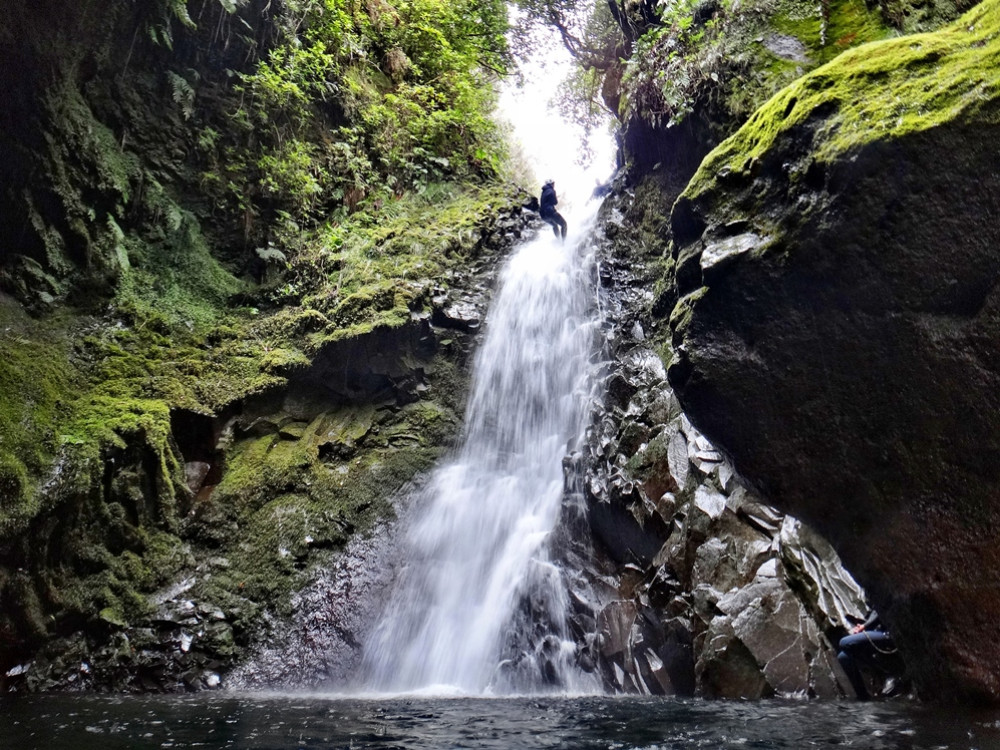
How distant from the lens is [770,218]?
381 centimetres

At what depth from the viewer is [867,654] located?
3961mm

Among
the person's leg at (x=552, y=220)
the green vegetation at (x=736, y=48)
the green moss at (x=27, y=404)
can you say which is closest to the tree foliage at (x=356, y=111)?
the person's leg at (x=552, y=220)

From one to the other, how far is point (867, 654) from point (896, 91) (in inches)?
141

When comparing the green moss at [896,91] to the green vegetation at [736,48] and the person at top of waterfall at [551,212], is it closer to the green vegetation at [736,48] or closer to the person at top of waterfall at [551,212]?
the green vegetation at [736,48]

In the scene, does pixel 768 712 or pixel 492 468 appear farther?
pixel 492 468

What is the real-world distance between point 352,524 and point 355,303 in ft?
10.3

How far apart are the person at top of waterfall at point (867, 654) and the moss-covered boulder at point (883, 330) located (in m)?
0.33

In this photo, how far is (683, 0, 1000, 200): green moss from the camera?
2986 mm

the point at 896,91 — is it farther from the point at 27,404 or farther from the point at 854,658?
the point at 27,404

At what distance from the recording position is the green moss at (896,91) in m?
2.99

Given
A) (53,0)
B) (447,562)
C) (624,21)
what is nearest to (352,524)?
(447,562)

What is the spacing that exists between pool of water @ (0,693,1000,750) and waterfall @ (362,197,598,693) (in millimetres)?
1431

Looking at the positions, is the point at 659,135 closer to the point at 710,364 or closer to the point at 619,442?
the point at 619,442

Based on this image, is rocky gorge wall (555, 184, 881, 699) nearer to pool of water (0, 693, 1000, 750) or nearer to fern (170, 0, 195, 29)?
pool of water (0, 693, 1000, 750)
